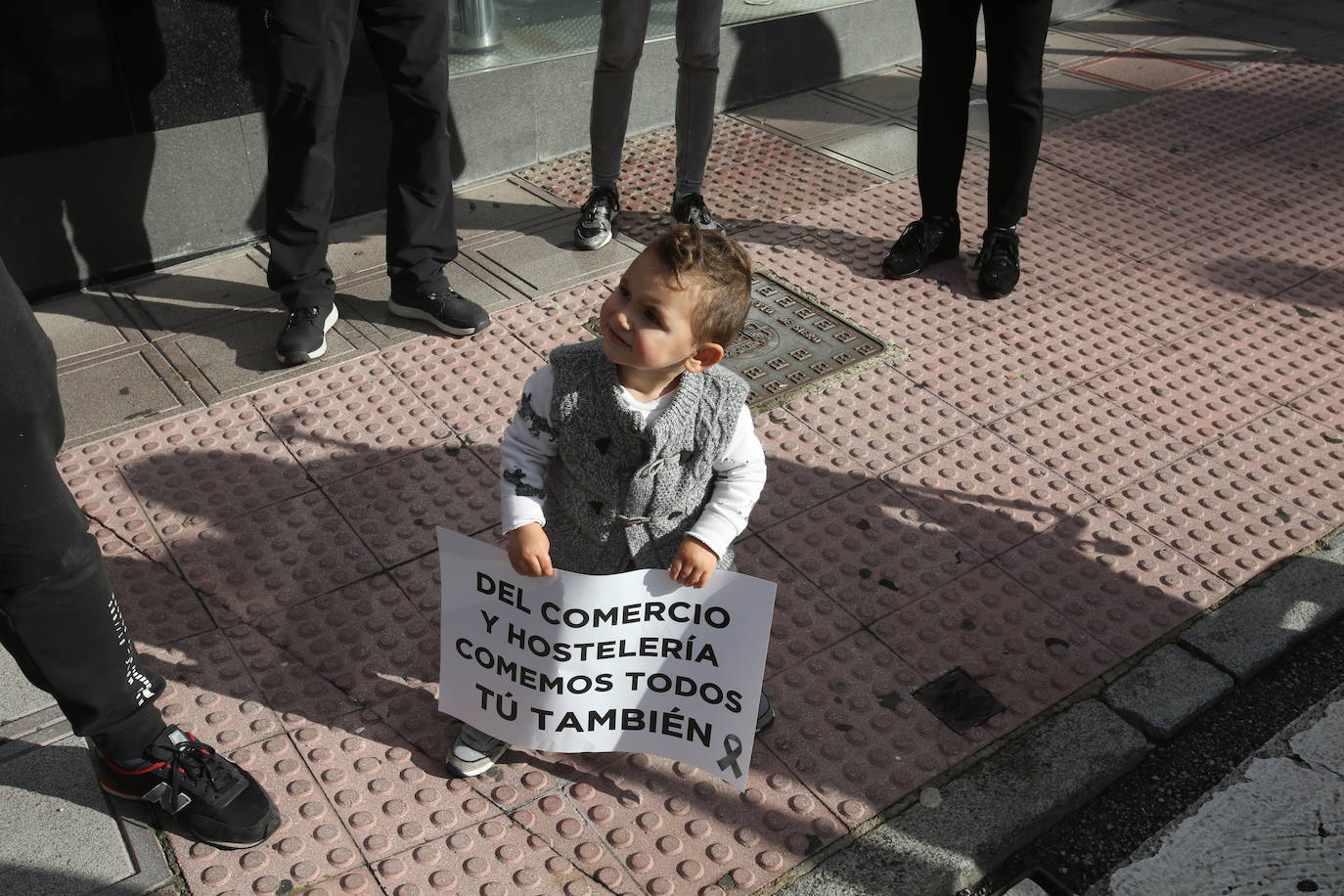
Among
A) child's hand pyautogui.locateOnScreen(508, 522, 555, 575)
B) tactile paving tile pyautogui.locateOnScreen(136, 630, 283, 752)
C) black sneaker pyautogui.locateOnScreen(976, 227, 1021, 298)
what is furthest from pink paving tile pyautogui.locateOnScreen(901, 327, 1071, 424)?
tactile paving tile pyautogui.locateOnScreen(136, 630, 283, 752)

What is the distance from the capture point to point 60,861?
2.47 meters

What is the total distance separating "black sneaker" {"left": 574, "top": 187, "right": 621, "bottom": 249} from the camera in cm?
481

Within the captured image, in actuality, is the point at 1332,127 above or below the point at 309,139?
below

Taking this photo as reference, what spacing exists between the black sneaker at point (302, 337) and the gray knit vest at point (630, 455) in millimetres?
1849

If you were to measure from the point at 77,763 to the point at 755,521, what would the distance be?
1770 millimetres

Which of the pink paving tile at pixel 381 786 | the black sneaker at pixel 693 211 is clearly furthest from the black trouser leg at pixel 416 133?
the pink paving tile at pixel 381 786

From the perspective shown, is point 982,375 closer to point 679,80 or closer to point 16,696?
point 679,80

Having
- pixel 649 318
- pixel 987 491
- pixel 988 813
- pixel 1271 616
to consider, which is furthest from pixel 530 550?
pixel 1271 616

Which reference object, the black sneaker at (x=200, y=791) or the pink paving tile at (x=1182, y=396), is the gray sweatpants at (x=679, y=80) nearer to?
the pink paving tile at (x=1182, y=396)

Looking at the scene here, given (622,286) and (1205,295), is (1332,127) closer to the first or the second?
(1205,295)

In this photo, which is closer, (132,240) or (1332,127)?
(132,240)

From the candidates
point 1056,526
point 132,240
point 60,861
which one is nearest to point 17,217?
point 132,240

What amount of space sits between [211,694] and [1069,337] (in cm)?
306

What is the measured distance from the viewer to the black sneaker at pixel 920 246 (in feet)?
15.5
